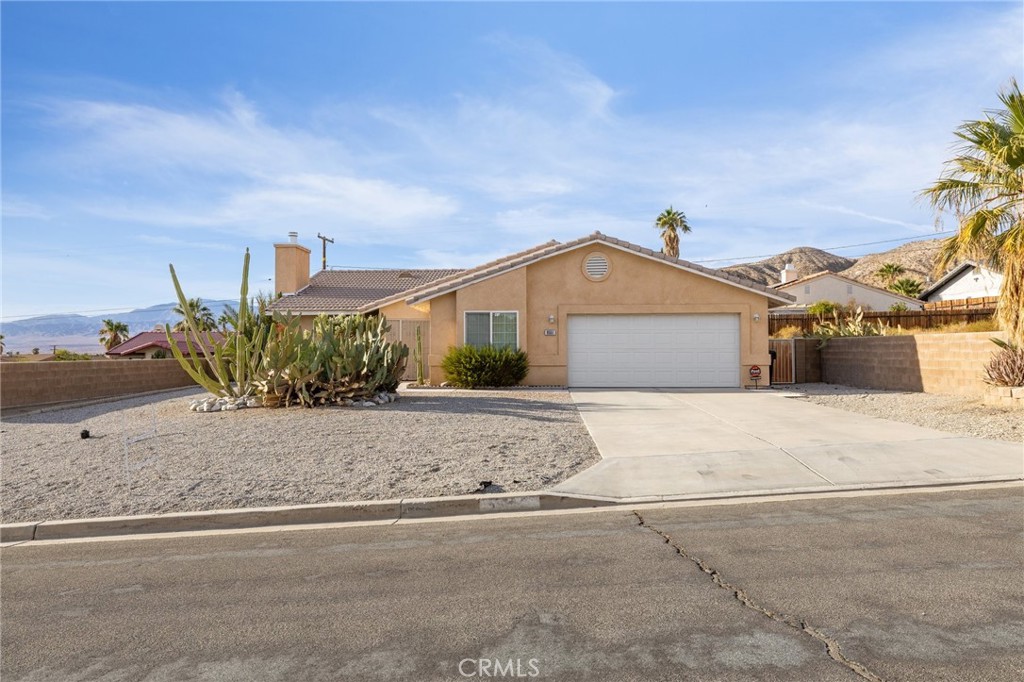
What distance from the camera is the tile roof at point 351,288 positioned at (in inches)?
1124

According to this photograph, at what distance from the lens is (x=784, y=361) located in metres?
22.5

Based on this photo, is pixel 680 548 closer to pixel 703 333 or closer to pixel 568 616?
pixel 568 616

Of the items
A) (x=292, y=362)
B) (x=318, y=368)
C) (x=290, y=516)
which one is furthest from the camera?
(x=318, y=368)

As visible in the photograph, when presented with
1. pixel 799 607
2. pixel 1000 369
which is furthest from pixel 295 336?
pixel 1000 369

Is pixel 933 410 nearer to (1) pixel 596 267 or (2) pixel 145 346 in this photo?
(1) pixel 596 267

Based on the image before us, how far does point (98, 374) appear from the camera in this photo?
63.7 feet

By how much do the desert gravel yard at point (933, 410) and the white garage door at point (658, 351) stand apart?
2563 mm

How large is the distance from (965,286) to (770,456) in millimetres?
45360

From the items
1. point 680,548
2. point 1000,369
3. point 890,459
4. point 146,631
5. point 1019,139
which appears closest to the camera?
point 146,631

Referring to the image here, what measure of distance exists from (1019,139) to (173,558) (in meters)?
14.6

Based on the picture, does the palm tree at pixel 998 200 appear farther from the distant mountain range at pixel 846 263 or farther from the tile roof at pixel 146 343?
the distant mountain range at pixel 846 263

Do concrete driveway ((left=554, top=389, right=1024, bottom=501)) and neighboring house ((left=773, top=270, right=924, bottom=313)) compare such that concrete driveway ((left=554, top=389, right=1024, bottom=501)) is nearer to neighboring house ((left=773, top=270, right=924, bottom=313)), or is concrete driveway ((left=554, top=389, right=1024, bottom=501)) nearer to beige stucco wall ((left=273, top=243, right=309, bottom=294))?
beige stucco wall ((left=273, top=243, right=309, bottom=294))
